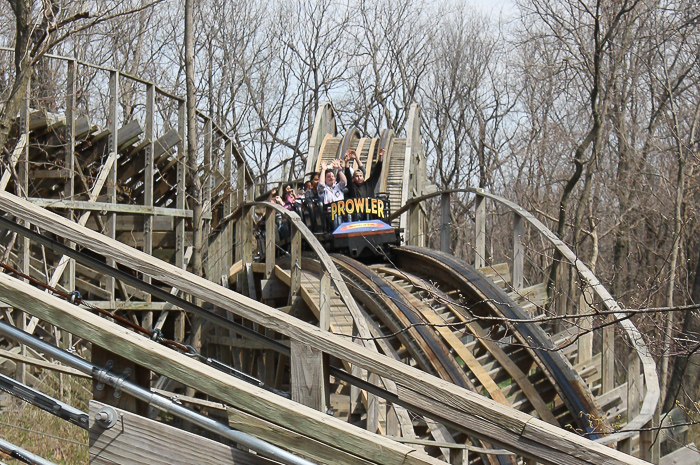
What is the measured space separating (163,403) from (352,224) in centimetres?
947

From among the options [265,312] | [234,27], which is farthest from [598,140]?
[234,27]

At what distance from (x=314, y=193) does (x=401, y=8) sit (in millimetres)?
24062

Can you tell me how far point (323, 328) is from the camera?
794 centimetres

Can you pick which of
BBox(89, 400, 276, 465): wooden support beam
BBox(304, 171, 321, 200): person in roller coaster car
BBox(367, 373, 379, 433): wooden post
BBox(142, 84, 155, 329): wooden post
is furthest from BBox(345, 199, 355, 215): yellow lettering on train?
BBox(89, 400, 276, 465): wooden support beam

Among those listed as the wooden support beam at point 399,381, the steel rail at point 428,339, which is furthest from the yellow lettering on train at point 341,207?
the wooden support beam at point 399,381

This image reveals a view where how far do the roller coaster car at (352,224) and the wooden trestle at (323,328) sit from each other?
0.43 metres

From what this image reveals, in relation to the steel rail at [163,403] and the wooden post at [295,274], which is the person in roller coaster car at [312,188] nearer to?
the wooden post at [295,274]

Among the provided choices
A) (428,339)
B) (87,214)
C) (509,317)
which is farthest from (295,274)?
(87,214)

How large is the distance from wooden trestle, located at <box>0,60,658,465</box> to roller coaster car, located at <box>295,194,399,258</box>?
435 mm

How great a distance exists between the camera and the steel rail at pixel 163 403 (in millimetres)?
2064

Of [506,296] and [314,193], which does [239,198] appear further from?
[506,296]

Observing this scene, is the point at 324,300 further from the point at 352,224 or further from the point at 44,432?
the point at 352,224

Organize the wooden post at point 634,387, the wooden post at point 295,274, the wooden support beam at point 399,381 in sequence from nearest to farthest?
the wooden support beam at point 399,381 < the wooden post at point 634,387 < the wooden post at point 295,274

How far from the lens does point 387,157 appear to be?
701 inches
